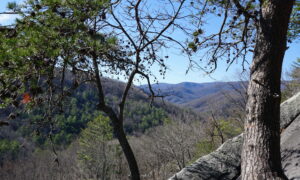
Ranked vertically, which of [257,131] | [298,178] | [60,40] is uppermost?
[60,40]

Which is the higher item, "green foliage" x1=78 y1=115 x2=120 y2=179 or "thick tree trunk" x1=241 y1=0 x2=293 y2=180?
"thick tree trunk" x1=241 y1=0 x2=293 y2=180

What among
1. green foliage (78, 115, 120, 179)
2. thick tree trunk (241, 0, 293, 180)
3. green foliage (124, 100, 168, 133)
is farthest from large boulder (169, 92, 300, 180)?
green foliage (124, 100, 168, 133)

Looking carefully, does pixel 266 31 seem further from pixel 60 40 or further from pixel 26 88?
pixel 26 88

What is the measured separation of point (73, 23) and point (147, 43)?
156 centimetres

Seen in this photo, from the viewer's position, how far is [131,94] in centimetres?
494

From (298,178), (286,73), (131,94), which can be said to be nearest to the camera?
(298,178)

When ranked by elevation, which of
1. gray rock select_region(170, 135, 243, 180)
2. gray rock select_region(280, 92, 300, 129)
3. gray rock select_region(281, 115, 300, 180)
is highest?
gray rock select_region(280, 92, 300, 129)

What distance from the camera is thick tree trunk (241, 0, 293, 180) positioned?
2674mm

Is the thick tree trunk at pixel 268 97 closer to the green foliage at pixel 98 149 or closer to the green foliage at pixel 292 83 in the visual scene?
the green foliage at pixel 292 83

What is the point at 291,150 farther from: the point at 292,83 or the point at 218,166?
the point at 292,83

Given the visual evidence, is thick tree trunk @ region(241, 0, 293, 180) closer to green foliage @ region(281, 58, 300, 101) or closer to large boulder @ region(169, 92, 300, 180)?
large boulder @ region(169, 92, 300, 180)

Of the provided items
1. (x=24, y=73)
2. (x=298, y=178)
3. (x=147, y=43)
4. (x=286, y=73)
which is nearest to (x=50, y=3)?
(x=24, y=73)

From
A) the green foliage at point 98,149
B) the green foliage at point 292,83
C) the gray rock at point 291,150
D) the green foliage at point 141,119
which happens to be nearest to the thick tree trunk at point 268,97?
the gray rock at point 291,150

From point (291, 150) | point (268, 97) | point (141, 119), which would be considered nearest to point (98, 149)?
point (291, 150)
